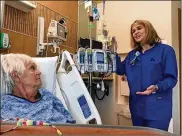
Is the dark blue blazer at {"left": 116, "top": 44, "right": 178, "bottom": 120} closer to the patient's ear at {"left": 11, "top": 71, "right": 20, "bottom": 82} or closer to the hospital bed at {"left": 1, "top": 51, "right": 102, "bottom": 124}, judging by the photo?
the hospital bed at {"left": 1, "top": 51, "right": 102, "bottom": 124}

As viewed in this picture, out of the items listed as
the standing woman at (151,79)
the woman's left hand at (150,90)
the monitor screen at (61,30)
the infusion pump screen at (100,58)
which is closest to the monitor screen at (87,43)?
the monitor screen at (61,30)

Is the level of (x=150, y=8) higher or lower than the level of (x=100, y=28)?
higher

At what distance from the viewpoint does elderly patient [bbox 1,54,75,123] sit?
3.52ft

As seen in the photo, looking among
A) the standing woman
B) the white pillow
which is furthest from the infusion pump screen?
the white pillow

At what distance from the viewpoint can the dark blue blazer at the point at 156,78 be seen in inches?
50.2

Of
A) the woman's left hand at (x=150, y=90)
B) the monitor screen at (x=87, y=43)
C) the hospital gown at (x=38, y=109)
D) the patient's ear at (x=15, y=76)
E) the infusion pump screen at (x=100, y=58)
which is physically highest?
the monitor screen at (x=87, y=43)

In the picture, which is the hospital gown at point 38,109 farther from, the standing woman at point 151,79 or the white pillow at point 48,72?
the standing woman at point 151,79

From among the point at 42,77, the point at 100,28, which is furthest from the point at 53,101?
the point at 100,28

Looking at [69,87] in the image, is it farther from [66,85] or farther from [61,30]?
[61,30]

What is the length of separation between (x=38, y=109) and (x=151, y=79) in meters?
0.71

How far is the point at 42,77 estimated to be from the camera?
133 centimetres

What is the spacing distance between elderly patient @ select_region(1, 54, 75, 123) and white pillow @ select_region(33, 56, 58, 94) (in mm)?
73

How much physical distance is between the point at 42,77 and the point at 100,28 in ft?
2.93

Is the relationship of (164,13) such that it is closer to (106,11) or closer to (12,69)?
(106,11)
